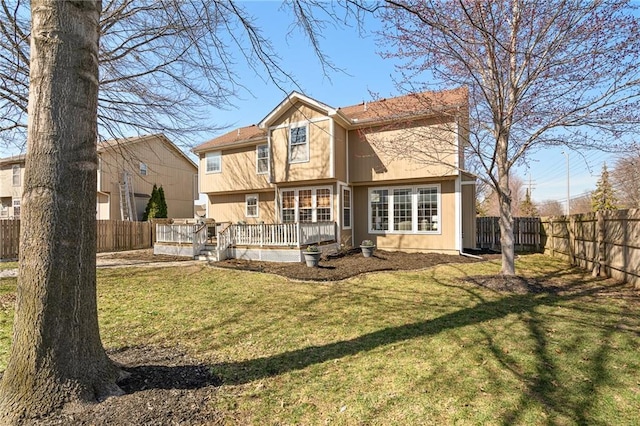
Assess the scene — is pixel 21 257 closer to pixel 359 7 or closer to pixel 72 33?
pixel 72 33

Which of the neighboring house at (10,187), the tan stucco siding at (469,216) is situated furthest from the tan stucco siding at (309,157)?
the neighboring house at (10,187)

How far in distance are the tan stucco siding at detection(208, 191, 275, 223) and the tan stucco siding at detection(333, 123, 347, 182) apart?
3958mm

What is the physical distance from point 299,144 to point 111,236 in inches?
424

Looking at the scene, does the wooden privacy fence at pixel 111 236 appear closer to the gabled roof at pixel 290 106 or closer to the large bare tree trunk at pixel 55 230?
the gabled roof at pixel 290 106

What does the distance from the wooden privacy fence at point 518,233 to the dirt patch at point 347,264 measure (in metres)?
3.50

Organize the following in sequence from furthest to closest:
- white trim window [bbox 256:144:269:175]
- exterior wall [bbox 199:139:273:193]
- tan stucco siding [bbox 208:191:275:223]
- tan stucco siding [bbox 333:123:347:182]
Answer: tan stucco siding [bbox 208:191:275:223], exterior wall [bbox 199:139:273:193], white trim window [bbox 256:144:269:175], tan stucco siding [bbox 333:123:347:182]

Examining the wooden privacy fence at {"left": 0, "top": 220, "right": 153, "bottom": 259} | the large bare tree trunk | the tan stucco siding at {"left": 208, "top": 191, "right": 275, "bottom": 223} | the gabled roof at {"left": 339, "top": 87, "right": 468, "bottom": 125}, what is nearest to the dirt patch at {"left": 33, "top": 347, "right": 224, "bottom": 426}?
the large bare tree trunk

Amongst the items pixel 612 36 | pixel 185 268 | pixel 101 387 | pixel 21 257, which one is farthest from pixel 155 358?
pixel 612 36

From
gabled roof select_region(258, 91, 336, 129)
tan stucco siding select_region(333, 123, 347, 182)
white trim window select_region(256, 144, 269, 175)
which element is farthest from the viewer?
white trim window select_region(256, 144, 269, 175)

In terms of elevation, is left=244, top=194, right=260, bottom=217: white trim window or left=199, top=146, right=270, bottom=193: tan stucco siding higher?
left=199, top=146, right=270, bottom=193: tan stucco siding

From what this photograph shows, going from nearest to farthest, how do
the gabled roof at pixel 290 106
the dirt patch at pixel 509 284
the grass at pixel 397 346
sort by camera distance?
the grass at pixel 397 346 < the dirt patch at pixel 509 284 < the gabled roof at pixel 290 106

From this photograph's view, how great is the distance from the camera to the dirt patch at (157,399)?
2.44m

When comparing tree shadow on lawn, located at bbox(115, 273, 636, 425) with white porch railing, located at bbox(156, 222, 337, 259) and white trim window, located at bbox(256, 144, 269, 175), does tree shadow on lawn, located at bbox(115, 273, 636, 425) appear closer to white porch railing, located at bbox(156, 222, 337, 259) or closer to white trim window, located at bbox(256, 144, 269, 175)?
white porch railing, located at bbox(156, 222, 337, 259)

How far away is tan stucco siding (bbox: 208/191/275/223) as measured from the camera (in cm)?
1567
